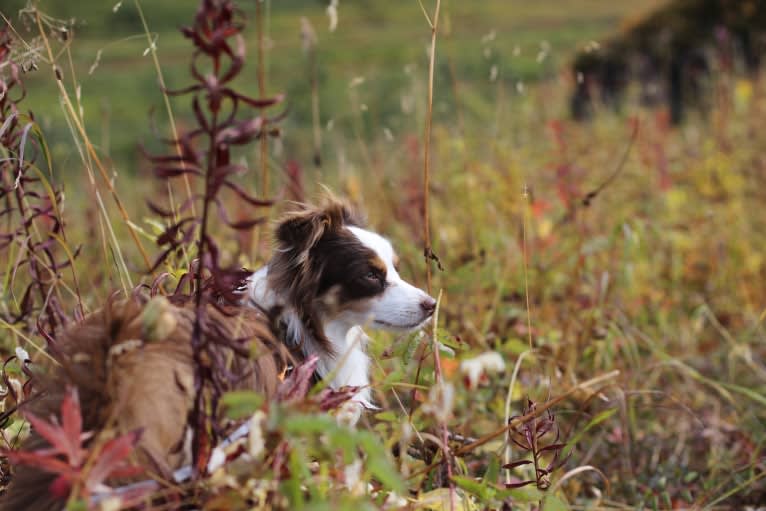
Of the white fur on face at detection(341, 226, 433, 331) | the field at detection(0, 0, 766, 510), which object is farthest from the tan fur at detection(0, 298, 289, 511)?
the white fur on face at detection(341, 226, 433, 331)

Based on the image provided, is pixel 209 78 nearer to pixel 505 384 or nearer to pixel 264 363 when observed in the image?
pixel 264 363

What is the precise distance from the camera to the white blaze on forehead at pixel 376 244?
289cm

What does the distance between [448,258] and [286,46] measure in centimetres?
3324

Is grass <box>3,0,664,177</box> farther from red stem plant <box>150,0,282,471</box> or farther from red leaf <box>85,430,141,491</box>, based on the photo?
red leaf <box>85,430,141,491</box>

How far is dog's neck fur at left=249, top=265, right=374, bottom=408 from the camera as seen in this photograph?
2730mm

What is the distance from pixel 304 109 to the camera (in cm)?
1748

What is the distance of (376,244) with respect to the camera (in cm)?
292

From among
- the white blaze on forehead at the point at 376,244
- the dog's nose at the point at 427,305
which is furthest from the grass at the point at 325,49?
the dog's nose at the point at 427,305

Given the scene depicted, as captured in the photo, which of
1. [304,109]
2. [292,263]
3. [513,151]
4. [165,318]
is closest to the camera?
[165,318]

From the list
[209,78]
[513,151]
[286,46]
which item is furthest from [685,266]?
[286,46]

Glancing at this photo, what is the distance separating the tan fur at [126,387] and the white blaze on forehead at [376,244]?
127cm

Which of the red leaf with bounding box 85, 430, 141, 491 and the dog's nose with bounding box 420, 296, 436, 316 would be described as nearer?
the red leaf with bounding box 85, 430, 141, 491

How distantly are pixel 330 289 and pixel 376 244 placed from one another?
9.4 inches

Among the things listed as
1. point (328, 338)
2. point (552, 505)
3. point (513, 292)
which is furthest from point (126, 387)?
point (513, 292)
